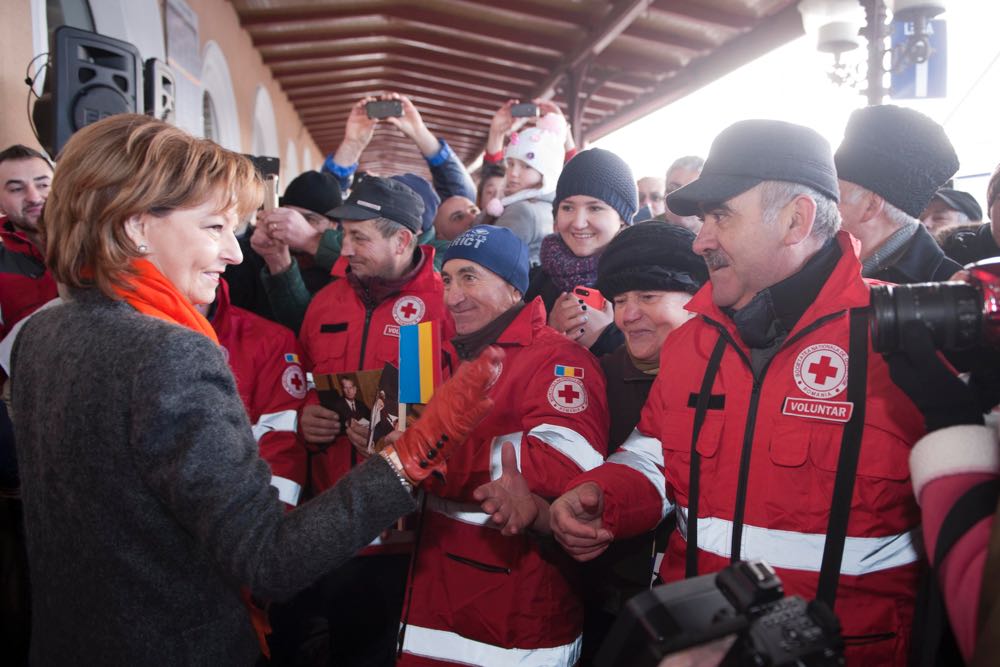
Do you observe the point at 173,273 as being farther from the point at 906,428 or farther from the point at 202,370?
the point at 906,428

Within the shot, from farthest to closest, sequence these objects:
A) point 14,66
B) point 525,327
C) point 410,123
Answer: point 410,123, point 14,66, point 525,327

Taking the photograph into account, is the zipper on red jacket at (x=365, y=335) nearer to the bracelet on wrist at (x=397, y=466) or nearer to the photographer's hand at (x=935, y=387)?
the bracelet on wrist at (x=397, y=466)

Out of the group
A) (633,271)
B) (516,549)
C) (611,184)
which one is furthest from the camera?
(611,184)

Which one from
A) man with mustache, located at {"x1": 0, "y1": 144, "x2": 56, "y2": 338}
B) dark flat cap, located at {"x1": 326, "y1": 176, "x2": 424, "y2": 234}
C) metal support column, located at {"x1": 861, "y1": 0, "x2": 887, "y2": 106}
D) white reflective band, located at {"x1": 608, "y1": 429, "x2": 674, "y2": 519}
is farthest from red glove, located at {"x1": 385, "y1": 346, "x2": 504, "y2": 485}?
metal support column, located at {"x1": 861, "y1": 0, "x2": 887, "y2": 106}

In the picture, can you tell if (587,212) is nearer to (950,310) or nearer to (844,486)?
(844,486)

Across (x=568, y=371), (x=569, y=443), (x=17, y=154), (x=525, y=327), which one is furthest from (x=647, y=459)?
(x=17, y=154)

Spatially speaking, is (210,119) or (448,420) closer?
(448,420)

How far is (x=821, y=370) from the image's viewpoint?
52.7 inches

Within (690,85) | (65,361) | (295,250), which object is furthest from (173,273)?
(690,85)

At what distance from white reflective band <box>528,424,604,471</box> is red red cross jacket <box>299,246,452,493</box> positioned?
2.50 ft

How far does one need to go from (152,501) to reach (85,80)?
2.31 m

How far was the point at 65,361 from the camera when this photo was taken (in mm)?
1052

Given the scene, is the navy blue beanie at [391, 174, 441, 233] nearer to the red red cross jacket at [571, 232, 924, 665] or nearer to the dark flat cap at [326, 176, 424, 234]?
the dark flat cap at [326, 176, 424, 234]

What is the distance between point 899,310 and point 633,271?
3.27 feet
